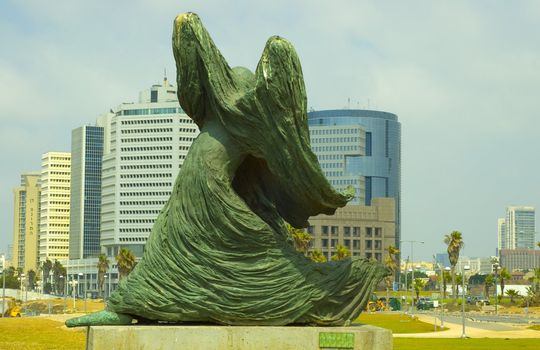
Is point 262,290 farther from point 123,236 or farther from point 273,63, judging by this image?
point 123,236

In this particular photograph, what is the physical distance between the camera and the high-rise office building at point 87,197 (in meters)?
194

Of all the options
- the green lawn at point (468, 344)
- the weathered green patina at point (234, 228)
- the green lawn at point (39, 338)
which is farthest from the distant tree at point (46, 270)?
the weathered green patina at point (234, 228)

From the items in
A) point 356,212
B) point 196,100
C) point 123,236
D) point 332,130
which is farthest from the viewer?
point 332,130

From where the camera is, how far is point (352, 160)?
19488cm

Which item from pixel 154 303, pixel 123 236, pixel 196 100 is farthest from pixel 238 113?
pixel 123 236

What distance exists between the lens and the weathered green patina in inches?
476

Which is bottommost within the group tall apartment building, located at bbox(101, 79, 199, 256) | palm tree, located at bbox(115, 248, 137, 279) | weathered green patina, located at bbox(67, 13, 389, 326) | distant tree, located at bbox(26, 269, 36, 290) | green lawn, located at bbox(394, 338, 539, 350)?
distant tree, located at bbox(26, 269, 36, 290)

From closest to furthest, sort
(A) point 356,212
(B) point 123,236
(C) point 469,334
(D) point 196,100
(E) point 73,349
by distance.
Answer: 1. (D) point 196,100
2. (E) point 73,349
3. (C) point 469,334
4. (A) point 356,212
5. (B) point 123,236

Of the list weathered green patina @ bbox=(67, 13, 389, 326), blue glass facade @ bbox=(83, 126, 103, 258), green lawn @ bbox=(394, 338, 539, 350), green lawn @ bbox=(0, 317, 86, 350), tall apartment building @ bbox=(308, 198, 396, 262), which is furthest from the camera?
blue glass facade @ bbox=(83, 126, 103, 258)

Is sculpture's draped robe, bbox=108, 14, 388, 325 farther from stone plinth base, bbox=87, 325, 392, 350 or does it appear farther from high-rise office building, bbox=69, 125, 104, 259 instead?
high-rise office building, bbox=69, 125, 104, 259

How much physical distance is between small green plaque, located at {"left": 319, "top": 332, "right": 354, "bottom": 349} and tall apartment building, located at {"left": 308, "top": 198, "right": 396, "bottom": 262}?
123 meters

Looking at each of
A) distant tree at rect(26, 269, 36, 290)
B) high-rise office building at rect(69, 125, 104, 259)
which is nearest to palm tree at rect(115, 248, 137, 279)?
distant tree at rect(26, 269, 36, 290)

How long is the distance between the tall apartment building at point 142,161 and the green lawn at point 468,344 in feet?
396

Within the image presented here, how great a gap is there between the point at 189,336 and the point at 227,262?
113cm
